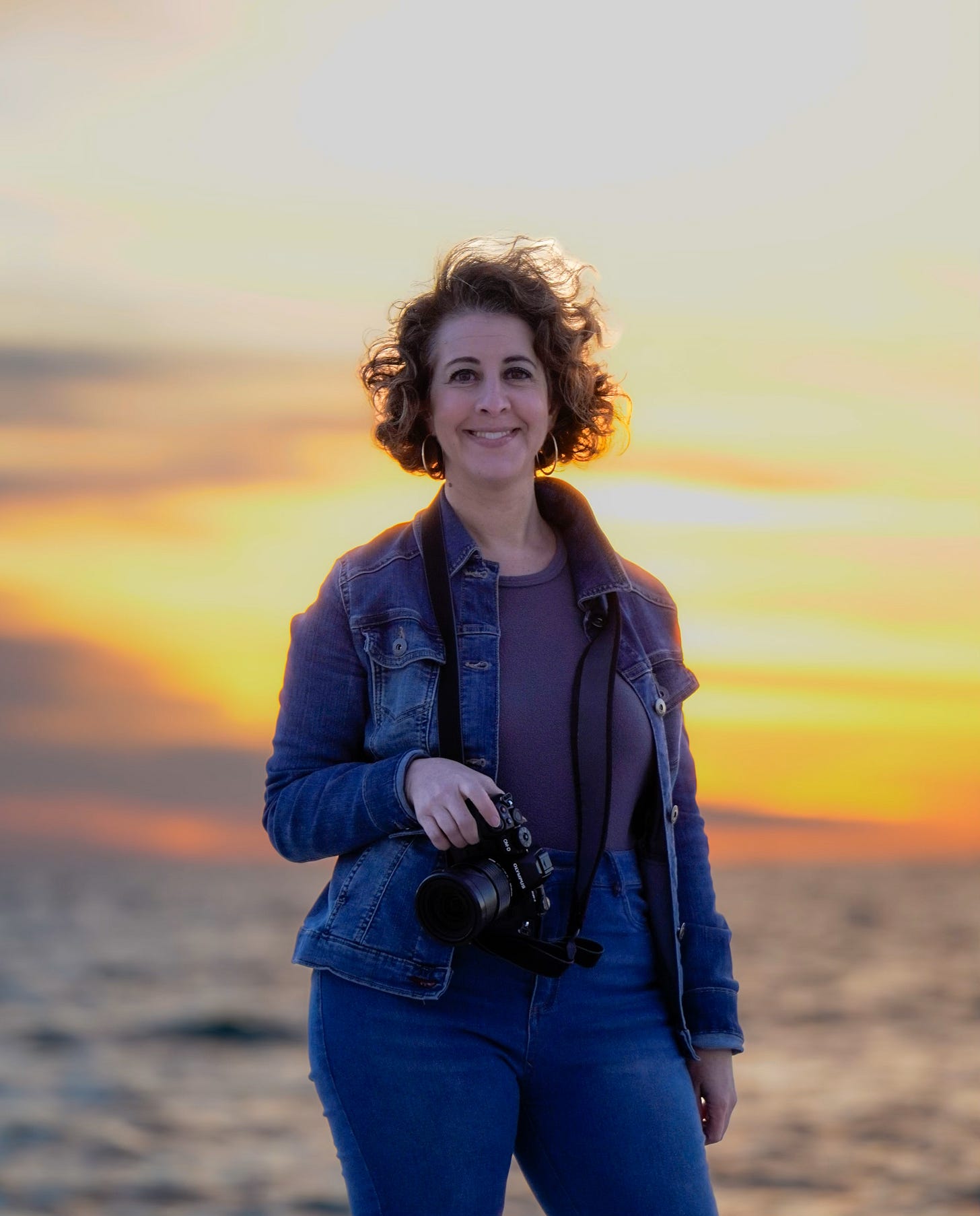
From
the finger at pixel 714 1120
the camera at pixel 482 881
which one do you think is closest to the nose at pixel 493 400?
the camera at pixel 482 881

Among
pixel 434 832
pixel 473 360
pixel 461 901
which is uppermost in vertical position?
pixel 473 360

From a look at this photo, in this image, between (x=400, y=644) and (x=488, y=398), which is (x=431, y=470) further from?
(x=400, y=644)

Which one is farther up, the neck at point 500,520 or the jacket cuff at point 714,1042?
the neck at point 500,520

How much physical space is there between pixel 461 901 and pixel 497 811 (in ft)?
0.51

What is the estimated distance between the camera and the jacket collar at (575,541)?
8.82ft

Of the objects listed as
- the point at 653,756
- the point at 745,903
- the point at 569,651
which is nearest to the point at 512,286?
the point at 569,651

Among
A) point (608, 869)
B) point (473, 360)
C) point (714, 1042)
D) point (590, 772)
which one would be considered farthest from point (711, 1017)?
point (473, 360)

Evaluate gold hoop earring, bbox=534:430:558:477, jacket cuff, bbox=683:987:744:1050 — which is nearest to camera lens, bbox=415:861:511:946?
jacket cuff, bbox=683:987:744:1050

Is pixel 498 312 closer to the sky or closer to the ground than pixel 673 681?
closer to the sky

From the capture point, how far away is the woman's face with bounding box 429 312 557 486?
8.74 ft

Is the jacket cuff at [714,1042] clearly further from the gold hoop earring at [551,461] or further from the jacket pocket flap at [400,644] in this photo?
the gold hoop earring at [551,461]

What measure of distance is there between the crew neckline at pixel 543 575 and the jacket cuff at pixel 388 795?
1.39 feet

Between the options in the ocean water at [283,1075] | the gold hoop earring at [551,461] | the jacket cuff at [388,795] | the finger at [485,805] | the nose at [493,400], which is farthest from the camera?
the ocean water at [283,1075]

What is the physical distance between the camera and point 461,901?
231 centimetres
